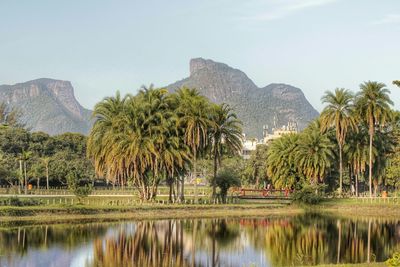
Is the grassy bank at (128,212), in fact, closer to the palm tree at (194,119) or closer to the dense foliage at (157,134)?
the dense foliage at (157,134)

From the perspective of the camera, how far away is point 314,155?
80938mm

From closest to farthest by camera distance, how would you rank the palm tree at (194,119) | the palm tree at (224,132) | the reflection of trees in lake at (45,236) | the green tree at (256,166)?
the reflection of trees in lake at (45,236) → the palm tree at (194,119) → the palm tree at (224,132) → the green tree at (256,166)

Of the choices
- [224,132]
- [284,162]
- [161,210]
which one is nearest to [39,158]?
[284,162]

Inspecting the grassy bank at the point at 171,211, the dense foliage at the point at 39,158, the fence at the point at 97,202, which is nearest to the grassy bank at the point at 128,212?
the grassy bank at the point at 171,211

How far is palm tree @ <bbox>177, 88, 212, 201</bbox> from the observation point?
66312 mm

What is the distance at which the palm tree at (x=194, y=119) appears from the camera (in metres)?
66.3

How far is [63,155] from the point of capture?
115625 mm

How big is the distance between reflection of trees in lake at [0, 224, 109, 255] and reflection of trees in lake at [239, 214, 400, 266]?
11667 mm

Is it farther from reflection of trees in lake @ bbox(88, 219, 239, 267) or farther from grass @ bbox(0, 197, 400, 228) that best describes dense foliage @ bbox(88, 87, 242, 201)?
reflection of trees in lake @ bbox(88, 219, 239, 267)

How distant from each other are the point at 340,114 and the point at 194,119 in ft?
83.1

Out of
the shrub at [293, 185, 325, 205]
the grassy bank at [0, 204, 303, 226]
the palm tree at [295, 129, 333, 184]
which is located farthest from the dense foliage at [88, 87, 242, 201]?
the palm tree at [295, 129, 333, 184]

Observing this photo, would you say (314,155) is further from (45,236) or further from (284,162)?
(45,236)

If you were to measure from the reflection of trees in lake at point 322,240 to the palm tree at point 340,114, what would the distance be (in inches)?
950

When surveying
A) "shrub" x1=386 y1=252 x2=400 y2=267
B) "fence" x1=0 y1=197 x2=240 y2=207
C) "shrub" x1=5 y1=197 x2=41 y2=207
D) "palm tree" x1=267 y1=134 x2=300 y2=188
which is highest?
"palm tree" x1=267 y1=134 x2=300 y2=188
